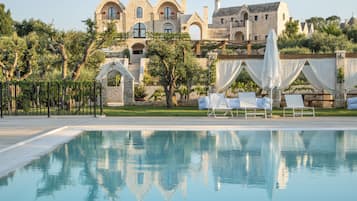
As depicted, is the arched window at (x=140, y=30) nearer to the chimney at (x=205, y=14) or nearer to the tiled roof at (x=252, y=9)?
the chimney at (x=205, y=14)

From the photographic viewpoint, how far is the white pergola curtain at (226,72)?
2062cm

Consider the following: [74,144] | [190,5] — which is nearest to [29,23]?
[190,5]

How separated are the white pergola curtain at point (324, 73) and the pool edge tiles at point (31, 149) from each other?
11529 millimetres

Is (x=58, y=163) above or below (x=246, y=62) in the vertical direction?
below

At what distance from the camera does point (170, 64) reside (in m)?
21.7

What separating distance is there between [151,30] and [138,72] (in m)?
22.9

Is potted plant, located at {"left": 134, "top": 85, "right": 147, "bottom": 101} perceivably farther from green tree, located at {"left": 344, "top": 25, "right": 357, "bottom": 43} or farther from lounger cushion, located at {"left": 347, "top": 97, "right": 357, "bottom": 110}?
green tree, located at {"left": 344, "top": 25, "right": 357, "bottom": 43}

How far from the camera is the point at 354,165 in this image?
26.7 ft

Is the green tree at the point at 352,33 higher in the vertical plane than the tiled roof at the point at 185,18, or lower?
lower

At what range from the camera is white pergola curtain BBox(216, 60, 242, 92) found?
20625mm

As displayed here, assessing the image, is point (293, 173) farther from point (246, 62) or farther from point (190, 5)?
point (190, 5)

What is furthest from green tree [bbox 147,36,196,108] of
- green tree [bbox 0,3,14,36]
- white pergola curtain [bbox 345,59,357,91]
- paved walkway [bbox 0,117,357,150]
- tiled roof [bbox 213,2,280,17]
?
tiled roof [bbox 213,2,280,17]

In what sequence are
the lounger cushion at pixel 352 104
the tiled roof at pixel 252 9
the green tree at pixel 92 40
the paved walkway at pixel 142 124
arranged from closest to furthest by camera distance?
the paved walkway at pixel 142 124, the lounger cushion at pixel 352 104, the green tree at pixel 92 40, the tiled roof at pixel 252 9

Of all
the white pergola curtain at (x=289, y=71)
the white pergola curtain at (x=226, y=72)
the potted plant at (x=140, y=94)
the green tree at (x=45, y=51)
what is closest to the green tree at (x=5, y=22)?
the green tree at (x=45, y=51)
